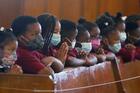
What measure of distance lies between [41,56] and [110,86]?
79cm

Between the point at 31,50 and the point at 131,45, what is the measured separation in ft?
5.52

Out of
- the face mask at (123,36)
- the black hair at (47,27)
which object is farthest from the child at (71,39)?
the face mask at (123,36)

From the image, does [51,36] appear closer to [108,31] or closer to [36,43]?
[36,43]

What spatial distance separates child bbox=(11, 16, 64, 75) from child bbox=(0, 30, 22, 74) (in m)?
0.07

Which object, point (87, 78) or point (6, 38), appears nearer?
point (6, 38)

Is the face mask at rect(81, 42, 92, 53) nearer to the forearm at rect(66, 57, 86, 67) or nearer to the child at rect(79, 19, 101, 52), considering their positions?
the child at rect(79, 19, 101, 52)

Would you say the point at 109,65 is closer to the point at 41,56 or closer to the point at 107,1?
the point at 41,56

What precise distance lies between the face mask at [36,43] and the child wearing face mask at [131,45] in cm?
138

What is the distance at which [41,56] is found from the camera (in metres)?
2.97

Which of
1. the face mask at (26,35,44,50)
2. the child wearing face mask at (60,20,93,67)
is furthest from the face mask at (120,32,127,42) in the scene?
the face mask at (26,35,44,50)

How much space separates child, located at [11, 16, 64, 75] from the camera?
2764mm

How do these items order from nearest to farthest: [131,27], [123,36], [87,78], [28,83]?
[28,83]
[87,78]
[123,36]
[131,27]

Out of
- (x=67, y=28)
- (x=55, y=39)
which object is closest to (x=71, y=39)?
(x=67, y=28)

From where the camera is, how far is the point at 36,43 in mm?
2941
